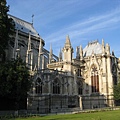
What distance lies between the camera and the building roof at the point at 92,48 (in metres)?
55.2

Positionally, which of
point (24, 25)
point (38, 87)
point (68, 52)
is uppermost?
point (24, 25)

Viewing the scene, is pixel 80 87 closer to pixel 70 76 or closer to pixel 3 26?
pixel 70 76

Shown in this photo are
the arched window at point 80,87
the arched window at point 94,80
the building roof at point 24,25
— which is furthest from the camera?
the building roof at point 24,25

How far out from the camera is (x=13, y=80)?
25.3m

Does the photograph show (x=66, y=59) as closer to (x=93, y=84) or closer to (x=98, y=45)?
(x=93, y=84)

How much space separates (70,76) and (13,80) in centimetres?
1949

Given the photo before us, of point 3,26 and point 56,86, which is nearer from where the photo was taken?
point 3,26

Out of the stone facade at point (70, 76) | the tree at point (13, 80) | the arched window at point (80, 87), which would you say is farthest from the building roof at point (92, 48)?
the tree at point (13, 80)

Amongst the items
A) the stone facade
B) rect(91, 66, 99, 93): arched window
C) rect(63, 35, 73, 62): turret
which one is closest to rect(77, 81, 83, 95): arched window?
the stone facade

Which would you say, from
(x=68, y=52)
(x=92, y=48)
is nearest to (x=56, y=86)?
(x=68, y=52)

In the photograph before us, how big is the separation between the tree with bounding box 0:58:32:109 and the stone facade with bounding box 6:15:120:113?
313 inches

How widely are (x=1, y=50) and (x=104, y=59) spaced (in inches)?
1180

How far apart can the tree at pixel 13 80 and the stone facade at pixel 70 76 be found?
7951mm

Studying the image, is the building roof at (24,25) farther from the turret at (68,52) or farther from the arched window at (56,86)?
the arched window at (56,86)
